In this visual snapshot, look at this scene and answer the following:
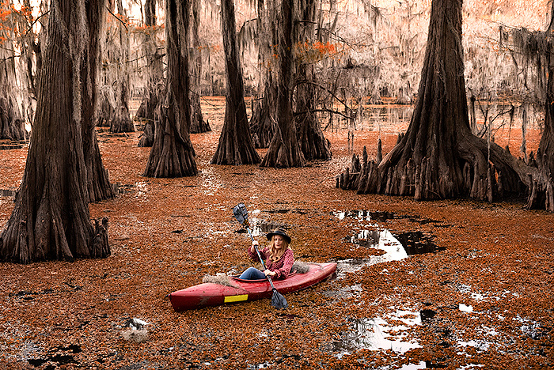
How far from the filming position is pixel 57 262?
664 cm

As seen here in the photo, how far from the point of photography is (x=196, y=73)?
20.3 meters

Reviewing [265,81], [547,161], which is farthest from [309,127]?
[547,161]

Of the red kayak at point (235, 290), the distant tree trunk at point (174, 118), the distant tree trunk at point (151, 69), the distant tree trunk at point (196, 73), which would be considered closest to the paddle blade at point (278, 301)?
the red kayak at point (235, 290)

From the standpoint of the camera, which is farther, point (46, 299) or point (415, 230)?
point (415, 230)

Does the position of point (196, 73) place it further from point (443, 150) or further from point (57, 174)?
point (57, 174)

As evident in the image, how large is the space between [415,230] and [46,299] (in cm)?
481

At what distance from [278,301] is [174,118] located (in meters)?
7.84

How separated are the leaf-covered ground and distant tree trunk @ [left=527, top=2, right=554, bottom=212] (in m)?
0.35

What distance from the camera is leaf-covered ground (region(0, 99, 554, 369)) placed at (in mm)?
4391

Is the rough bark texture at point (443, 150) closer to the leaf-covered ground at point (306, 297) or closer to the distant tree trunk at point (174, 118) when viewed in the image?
the leaf-covered ground at point (306, 297)

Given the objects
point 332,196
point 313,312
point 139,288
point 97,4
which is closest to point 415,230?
point 332,196

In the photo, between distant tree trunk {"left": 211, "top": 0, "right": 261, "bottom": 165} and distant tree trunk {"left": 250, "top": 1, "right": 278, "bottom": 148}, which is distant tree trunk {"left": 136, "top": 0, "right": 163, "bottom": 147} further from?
distant tree trunk {"left": 250, "top": 1, "right": 278, "bottom": 148}

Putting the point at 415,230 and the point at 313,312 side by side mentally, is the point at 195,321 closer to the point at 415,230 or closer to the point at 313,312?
the point at 313,312

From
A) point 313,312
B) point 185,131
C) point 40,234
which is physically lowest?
point 313,312
